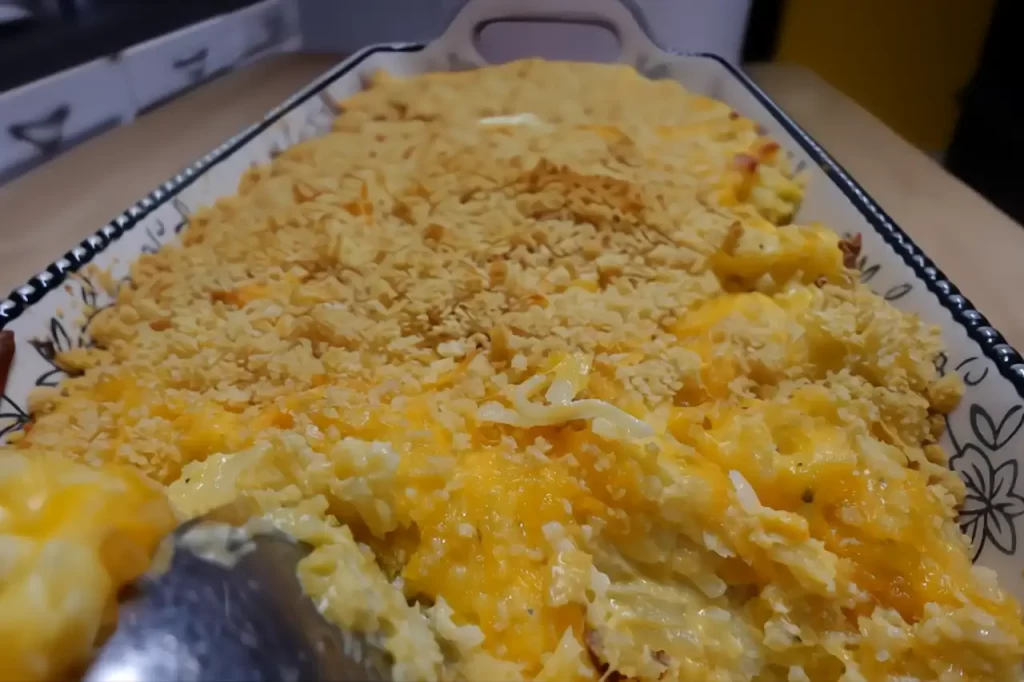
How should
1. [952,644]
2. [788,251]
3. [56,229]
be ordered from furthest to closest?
1. [56,229]
2. [788,251]
3. [952,644]

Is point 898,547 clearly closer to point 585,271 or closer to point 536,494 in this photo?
point 536,494

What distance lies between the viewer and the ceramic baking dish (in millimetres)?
686

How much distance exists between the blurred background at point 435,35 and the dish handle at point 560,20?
0.14 meters

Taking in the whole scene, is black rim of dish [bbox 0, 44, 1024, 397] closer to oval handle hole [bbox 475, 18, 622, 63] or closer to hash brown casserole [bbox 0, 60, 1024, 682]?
hash brown casserole [bbox 0, 60, 1024, 682]

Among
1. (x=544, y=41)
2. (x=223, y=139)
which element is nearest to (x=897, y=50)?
(x=544, y=41)

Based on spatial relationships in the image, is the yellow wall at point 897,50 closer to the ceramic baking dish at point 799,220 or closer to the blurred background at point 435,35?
the blurred background at point 435,35

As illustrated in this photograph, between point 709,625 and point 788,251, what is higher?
point 788,251

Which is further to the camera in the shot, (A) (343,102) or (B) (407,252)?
(A) (343,102)

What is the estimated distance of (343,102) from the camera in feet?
4.34

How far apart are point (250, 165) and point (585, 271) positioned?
561 millimetres

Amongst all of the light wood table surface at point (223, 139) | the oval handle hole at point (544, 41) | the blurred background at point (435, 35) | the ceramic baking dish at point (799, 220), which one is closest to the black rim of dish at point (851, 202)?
the ceramic baking dish at point (799, 220)

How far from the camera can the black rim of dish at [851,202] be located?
0.74 metres

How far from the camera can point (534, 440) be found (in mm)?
691

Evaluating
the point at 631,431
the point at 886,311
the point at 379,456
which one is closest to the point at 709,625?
the point at 631,431
